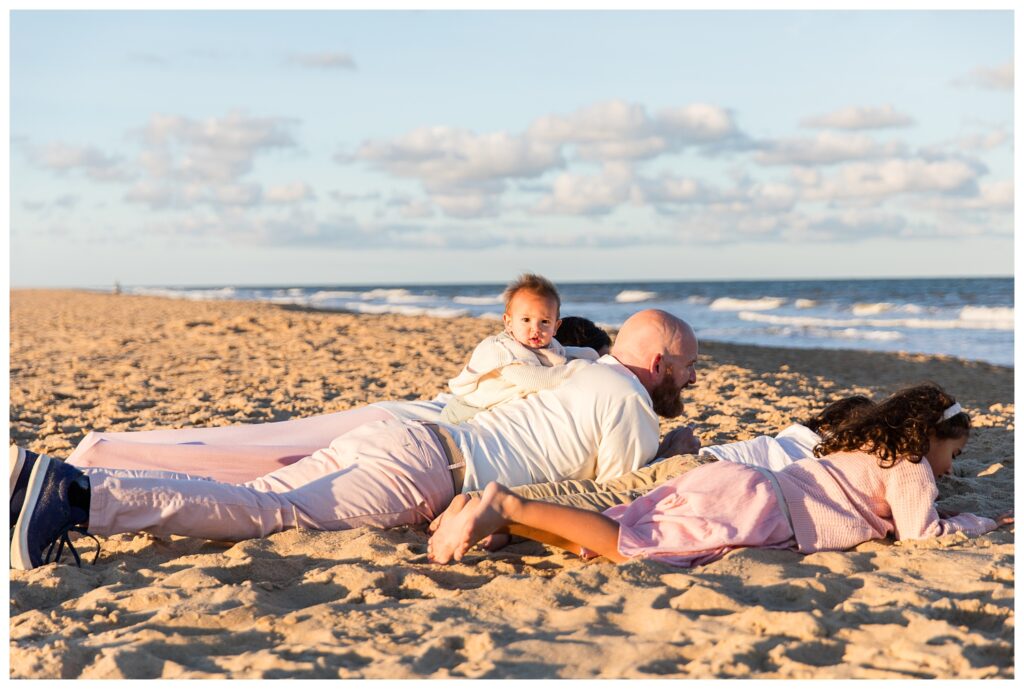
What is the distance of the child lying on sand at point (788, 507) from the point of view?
3.35 metres

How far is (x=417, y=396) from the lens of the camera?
25.8 ft

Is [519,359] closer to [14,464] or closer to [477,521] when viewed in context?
[477,521]

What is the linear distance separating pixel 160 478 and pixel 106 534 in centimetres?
26

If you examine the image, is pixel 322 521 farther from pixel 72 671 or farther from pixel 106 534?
pixel 72 671

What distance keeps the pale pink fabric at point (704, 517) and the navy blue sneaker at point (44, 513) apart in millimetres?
1888

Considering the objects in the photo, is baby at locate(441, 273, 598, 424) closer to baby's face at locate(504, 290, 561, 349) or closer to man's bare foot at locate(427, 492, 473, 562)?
baby's face at locate(504, 290, 561, 349)

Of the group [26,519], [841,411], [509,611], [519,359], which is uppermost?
[519,359]

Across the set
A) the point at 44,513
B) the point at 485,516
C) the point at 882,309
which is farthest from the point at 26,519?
the point at 882,309

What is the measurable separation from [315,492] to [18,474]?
102 cm

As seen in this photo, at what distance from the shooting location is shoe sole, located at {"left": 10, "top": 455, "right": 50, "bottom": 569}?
3256 millimetres

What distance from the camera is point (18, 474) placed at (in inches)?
128

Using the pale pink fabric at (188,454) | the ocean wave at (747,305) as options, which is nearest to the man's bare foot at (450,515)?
the pale pink fabric at (188,454)

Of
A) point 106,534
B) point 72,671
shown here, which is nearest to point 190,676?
point 72,671

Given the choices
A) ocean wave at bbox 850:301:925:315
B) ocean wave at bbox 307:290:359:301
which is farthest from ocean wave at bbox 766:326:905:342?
ocean wave at bbox 307:290:359:301
